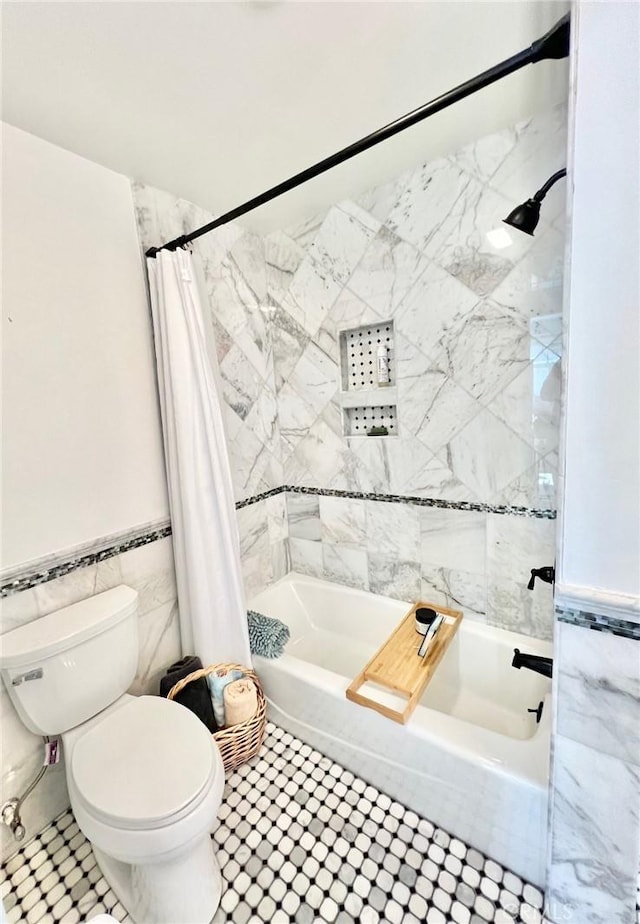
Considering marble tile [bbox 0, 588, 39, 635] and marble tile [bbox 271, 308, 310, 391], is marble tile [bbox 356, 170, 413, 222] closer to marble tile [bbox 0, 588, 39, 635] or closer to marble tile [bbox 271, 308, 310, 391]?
marble tile [bbox 271, 308, 310, 391]

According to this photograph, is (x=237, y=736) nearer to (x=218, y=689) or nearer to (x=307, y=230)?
(x=218, y=689)

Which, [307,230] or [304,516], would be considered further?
[304,516]

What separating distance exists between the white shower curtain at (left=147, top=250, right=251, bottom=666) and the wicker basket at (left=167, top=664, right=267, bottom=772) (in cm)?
13

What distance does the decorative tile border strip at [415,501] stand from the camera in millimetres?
1566

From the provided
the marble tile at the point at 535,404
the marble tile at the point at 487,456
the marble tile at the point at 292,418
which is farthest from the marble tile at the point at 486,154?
the marble tile at the point at 292,418

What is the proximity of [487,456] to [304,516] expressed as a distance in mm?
1100

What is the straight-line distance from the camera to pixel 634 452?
0.74 metres

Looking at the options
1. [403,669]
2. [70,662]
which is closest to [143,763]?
[70,662]

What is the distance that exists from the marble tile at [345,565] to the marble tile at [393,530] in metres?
0.11

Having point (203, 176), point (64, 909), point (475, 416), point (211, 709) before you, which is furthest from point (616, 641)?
point (203, 176)

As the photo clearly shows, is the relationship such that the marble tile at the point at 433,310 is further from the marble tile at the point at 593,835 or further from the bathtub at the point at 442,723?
the marble tile at the point at 593,835

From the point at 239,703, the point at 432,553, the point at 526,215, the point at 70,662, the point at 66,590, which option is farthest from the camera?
the point at 432,553

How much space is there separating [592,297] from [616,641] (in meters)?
0.74

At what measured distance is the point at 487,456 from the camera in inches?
64.4
